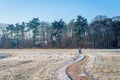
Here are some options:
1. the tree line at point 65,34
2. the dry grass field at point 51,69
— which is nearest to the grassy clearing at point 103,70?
the dry grass field at point 51,69

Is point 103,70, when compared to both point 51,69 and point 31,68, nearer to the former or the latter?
point 51,69

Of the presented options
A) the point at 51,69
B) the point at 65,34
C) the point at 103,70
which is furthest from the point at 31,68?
the point at 65,34

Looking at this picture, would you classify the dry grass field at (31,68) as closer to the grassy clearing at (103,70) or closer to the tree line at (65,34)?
the grassy clearing at (103,70)

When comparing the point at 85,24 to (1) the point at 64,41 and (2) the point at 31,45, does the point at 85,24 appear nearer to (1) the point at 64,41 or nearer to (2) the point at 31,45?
(1) the point at 64,41

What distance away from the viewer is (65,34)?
9919 cm

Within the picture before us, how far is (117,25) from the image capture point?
284 feet

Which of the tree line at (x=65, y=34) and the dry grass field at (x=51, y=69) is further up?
the tree line at (x=65, y=34)

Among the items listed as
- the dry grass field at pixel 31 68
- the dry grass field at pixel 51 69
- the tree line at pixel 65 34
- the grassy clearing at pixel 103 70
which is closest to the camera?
the grassy clearing at pixel 103 70

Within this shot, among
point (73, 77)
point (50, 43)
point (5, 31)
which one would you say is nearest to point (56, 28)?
point (50, 43)

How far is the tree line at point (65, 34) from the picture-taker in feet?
288

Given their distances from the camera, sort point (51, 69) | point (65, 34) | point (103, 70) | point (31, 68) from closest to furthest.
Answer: point (103, 70)
point (51, 69)
point (31, 68)
point (65, 34)

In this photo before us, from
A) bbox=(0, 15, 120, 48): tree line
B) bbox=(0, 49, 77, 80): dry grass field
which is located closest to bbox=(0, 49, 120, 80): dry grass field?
bbox=(0, 49, 77, 80): dry grass field

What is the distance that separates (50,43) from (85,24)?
1426 centimetres

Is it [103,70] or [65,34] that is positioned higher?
[65,34]
